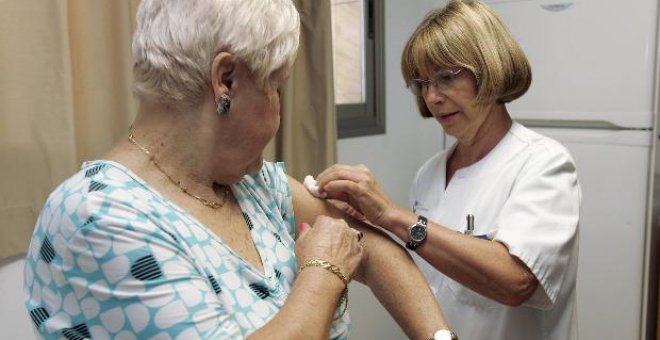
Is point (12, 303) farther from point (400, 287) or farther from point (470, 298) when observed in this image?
point (470, 298)

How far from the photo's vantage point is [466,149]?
1.56 meters

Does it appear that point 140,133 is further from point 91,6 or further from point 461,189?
point 461,189

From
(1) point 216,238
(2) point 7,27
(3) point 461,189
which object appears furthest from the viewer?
(3) point 461,189

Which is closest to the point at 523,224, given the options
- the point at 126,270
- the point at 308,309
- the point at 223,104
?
the point at 308,309

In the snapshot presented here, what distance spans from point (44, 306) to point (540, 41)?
2.11 metres

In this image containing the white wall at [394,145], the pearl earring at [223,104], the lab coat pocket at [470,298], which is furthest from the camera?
the white wall at [394,145]

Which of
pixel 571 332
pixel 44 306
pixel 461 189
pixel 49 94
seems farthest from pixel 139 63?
pixel 571 332

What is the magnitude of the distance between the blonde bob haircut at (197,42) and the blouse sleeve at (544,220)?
707 mm

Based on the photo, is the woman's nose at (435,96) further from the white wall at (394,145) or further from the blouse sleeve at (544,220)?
the white wall at (394,145)

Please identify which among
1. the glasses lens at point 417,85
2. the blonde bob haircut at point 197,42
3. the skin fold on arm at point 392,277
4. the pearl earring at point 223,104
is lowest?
the skin fold on arm at point 392,277

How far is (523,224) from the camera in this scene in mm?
1251

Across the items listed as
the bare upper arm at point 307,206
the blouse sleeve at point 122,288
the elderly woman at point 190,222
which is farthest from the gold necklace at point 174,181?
the bare upper arm at point 307,206

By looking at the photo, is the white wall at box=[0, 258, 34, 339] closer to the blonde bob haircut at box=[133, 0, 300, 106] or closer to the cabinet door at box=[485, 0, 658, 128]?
the blonde bob haircut at box=[133, 0, 300, 106]

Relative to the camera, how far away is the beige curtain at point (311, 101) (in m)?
2.06
